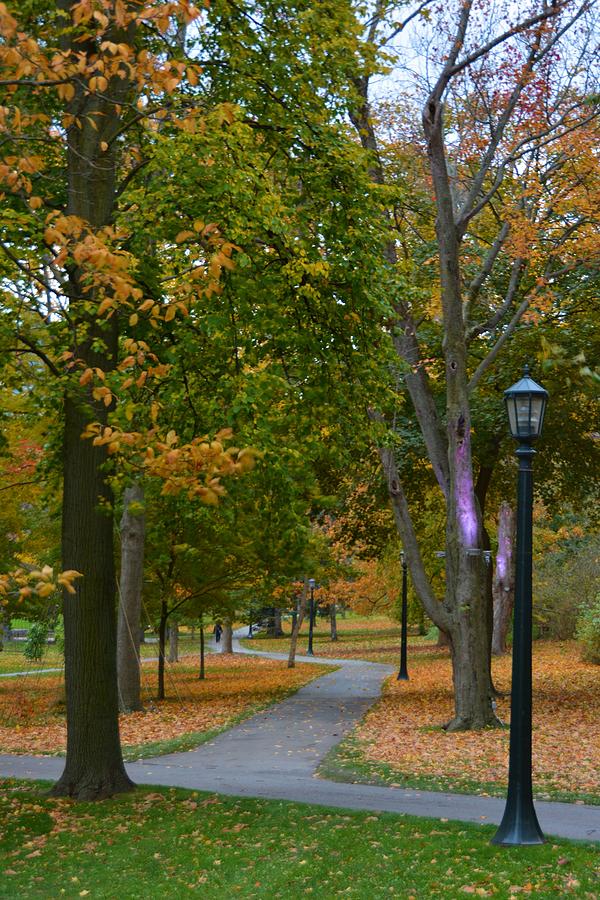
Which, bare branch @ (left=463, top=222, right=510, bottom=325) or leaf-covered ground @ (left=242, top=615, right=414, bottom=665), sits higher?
bare branch @ (left=463, top=222, right=510, bottom=325)

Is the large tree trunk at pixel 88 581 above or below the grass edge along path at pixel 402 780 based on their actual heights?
above

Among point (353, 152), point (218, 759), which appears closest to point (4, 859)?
point (218, 759)

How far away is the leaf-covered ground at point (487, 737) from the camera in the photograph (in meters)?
12.0

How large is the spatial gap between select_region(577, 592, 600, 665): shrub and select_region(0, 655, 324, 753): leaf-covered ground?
358 inches

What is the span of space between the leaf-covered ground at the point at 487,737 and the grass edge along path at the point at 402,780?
55 mm

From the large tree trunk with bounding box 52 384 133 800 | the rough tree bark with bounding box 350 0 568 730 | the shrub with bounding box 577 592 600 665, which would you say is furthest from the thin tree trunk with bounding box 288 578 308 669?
the large tree trunk with bounding box 52 384 133 800

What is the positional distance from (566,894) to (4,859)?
4729 millimetres

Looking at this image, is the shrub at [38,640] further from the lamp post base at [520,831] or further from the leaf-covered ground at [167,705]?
the lamp post base at [520,831]

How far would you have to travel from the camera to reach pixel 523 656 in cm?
789

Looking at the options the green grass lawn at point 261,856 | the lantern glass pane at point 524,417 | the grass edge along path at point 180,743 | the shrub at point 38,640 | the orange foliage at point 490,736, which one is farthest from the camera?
the shrub at point 38,640

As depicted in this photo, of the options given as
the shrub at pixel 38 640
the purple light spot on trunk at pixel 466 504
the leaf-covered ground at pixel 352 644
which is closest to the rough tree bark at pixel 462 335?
the purple light spot on trunk at pixel 466 504

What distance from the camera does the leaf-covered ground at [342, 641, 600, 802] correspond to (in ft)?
39.3

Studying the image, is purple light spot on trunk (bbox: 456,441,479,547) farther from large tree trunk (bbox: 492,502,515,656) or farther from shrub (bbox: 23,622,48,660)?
large tree trunk (bbox: 492,502,515,656)

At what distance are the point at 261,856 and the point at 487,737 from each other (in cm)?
844
